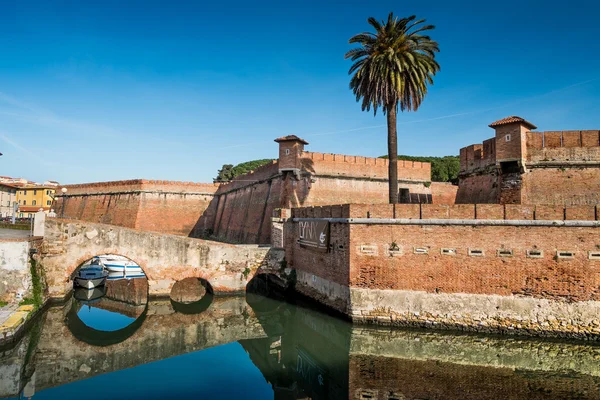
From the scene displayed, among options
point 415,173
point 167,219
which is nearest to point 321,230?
point 415,173

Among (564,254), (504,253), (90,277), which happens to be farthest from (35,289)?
(564,254)

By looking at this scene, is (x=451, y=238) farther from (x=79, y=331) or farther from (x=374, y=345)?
(x=79, y=331)

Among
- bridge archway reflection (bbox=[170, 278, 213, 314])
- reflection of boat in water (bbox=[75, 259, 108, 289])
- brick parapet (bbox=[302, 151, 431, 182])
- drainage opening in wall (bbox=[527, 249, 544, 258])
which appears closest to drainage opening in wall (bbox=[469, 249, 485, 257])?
drainage opening in wall (bbox=[527, 249, 544, 258])

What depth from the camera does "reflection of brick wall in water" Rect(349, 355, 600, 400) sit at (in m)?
9.12

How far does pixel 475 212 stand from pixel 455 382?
5727 mm

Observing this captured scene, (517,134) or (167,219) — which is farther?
(167,219)

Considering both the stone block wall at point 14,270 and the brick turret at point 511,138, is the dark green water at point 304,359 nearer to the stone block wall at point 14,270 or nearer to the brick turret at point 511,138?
the stone block wall at point 14,270

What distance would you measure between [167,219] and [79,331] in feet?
72.4

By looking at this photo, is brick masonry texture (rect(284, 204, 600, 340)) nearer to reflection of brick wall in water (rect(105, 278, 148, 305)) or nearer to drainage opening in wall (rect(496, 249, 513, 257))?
drainage opening in wall (rect(496, 249, 513, 257))

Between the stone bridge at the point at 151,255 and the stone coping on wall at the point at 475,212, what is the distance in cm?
642

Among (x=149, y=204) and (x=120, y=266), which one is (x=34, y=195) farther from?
(x=120, y=266)

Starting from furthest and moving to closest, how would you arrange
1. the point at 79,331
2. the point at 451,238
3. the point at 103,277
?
the point at 103,277 < the point at 79,331 < the point at 451,238

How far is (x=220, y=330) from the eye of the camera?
49.5 feet

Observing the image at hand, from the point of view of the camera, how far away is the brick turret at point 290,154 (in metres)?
23.0
